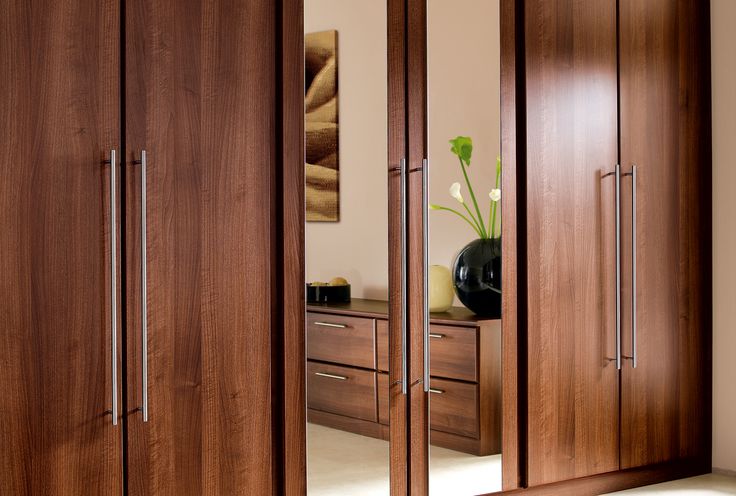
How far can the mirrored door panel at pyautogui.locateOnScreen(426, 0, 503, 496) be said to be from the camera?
3.02 m

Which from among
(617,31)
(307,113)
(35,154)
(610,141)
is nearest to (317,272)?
(307,113)

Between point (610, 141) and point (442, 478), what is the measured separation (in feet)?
4.76

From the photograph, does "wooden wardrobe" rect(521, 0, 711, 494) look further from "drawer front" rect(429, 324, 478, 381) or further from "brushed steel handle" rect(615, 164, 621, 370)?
"drawer front" rect(429, 324, 478, 381)

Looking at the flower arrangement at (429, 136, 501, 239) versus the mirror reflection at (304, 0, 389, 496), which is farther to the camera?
the flower arrangement at (429, 136, 501, 239)

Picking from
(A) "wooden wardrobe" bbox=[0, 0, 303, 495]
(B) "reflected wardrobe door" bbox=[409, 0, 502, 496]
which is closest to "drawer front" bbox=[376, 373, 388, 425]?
(B) "reflected wardrobe door" bbox=[409, 0, 502, 496]

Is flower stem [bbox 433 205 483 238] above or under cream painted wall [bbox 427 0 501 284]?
under

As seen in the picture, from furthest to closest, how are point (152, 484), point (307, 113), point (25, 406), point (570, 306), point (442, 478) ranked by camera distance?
1. point (570, 306)
2. point (442, 478)
3. point (307, 113)
4. point (152, 484)
5. point (25, 406)

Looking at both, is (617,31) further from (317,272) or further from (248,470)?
(248,470)

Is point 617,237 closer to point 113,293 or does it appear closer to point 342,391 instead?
point 342,391

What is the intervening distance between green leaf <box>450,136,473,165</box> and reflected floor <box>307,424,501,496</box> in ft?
3.27

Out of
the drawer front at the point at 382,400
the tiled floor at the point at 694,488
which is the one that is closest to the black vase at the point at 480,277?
the drawer front at the point at 382,400

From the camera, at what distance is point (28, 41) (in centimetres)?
233

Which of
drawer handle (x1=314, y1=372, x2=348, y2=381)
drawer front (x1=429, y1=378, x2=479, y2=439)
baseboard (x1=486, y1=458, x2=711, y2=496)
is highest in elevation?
drawer handle (x1=314, y1=372, x2=348, y2=381)

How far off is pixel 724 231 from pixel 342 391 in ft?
6.18
